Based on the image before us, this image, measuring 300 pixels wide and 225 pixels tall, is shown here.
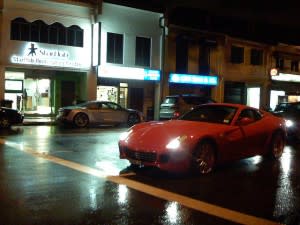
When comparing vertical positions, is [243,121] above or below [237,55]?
below

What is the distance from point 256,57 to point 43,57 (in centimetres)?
1931

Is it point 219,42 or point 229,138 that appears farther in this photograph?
point 219,42

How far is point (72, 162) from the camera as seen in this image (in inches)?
405

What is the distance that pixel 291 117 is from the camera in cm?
1719

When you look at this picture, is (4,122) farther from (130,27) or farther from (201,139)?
(130,27)

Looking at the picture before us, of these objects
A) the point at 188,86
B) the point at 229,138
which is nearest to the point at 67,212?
the point at 229,138

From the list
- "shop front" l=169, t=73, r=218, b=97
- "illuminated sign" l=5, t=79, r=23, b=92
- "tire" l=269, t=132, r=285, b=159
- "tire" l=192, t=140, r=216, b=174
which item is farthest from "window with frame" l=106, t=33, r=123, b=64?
"tire" l=192, t=140, r=216, b=174

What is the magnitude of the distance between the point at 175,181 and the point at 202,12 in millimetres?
27143

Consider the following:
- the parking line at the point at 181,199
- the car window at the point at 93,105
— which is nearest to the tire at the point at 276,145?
the parking line at the point at 181,199

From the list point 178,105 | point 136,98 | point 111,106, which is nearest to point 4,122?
point 111,106

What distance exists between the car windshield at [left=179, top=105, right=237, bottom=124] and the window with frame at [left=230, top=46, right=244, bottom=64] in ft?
84.2

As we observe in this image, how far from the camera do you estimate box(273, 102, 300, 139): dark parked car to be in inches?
659

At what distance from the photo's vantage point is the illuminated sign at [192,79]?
102 feet

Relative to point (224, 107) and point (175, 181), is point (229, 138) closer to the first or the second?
point (224, 107)
